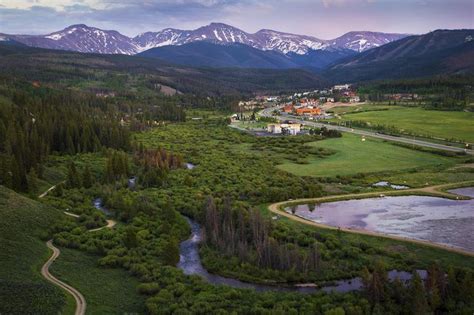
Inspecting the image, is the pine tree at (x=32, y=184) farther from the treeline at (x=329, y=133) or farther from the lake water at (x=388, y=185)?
the treeline at (x=329, y=133)

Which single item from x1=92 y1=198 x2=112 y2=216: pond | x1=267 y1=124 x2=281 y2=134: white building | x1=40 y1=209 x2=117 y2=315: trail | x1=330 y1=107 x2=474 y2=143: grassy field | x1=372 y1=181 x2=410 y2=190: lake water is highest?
x1=330 y1=107 x2=474 y2=143: grassy field

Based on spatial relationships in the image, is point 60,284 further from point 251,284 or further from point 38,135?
point 38,135

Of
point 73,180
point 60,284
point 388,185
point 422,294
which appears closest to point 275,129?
point 388,185

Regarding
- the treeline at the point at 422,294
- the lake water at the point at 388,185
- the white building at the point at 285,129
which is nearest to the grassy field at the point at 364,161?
the lake water at the point at 388,185

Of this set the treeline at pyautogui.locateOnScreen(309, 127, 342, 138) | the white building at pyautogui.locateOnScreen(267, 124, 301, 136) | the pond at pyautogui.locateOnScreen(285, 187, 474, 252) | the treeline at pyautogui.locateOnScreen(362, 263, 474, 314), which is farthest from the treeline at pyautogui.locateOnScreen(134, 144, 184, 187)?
the white building at pyautogui.locateOnScreen(267, 124, 301, 136)

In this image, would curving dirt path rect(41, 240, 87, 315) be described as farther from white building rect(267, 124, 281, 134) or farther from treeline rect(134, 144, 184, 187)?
white building rect(267, 124, 281, 134)

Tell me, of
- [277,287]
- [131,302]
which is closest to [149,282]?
[131,302]
